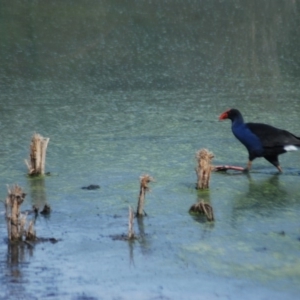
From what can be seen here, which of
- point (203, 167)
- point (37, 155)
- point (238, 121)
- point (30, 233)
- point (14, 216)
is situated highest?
point (238, 121)

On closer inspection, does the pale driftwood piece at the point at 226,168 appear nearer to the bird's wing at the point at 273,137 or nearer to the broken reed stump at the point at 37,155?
the bird's wing at the point at 273,137

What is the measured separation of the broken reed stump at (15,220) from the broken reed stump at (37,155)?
164 centimetres

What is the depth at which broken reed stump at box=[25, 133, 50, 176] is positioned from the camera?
6711 millimetres

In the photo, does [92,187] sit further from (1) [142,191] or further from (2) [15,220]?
(2) [15,220]

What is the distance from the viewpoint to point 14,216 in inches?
197

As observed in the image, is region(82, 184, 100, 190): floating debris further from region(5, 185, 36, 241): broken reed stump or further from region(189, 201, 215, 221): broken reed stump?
region(5, 185, 36, 241): broken reed stump

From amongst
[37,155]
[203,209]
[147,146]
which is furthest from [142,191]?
[147,146]

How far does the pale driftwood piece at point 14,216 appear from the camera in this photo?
16.4ft

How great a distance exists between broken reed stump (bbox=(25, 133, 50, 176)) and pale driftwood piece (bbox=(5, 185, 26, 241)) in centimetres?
165

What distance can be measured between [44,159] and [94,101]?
10.8 feet

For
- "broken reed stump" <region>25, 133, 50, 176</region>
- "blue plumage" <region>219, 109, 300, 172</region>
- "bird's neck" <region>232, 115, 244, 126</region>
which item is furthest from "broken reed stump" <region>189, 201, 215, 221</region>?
"bird's neck" <region>232, 115, 244, 126</region>

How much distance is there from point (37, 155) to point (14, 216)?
5.76 feet

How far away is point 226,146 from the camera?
26.1 ft

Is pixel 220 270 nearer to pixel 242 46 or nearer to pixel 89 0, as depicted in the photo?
pixel 242 46
